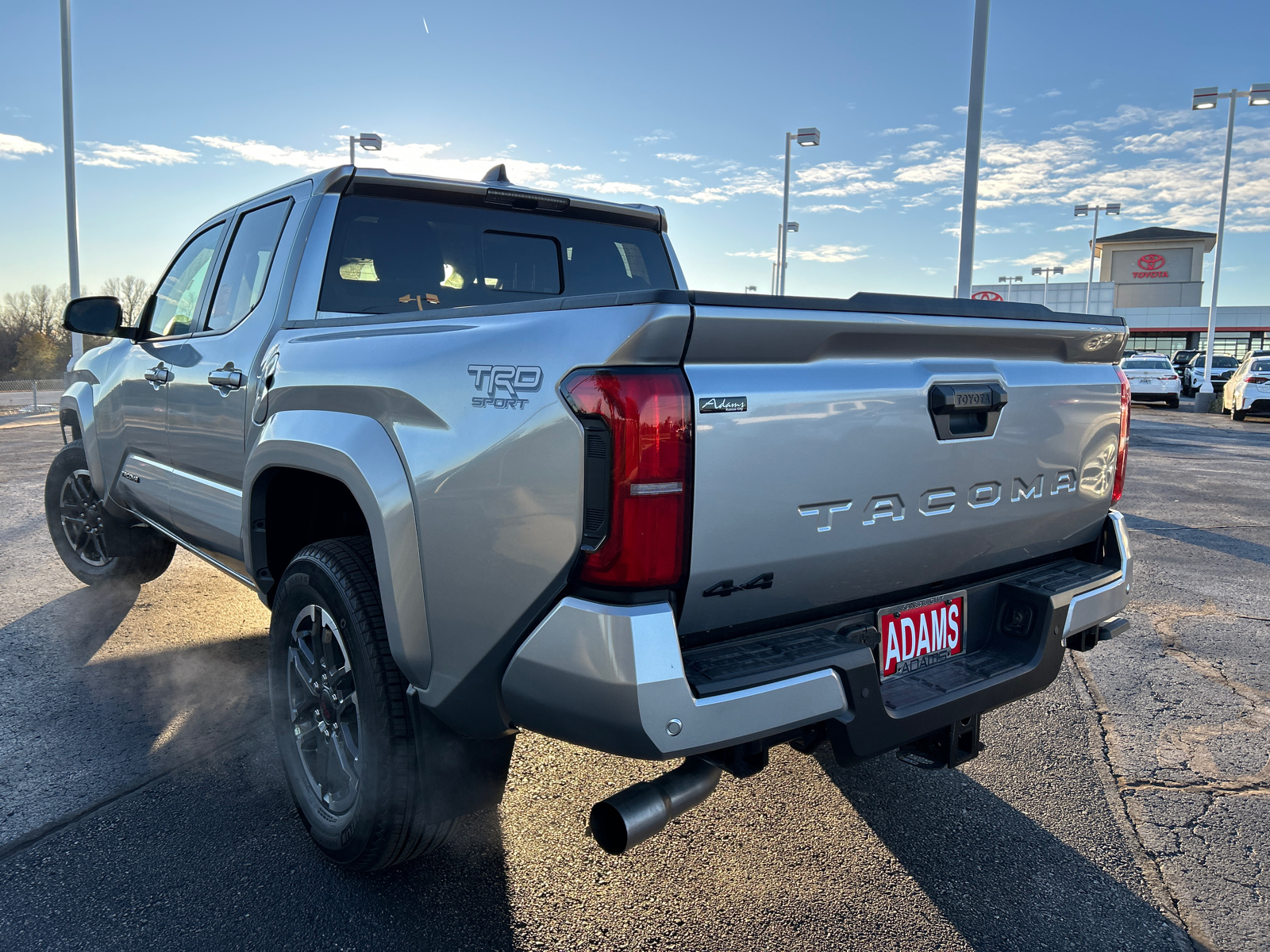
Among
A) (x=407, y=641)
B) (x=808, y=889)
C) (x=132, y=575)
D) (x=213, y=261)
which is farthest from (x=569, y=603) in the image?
(x=132, y=575)

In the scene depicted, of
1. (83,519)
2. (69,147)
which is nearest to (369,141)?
(69,147)

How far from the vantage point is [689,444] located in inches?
71.5

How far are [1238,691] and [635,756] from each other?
3547mm

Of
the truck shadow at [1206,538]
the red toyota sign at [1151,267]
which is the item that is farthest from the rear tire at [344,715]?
the red toyota sign at [1151,267]

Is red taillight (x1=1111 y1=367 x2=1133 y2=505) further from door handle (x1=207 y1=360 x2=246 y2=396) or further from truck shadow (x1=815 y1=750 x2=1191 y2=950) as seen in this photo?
door handle (x1=207 y1=360 x2=246 y2=396)

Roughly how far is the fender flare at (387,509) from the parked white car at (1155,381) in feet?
91.2

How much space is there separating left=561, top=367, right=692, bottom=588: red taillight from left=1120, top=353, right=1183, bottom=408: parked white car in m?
27.9

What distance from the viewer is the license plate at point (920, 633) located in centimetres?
233

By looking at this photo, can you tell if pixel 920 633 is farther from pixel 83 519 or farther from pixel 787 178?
pixel 787 178

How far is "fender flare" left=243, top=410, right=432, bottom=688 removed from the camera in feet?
7.16

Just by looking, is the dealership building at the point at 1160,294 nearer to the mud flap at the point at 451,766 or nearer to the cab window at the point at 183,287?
the cab window at the point at 183,287

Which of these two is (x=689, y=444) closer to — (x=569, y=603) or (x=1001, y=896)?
(x=569, y=603)

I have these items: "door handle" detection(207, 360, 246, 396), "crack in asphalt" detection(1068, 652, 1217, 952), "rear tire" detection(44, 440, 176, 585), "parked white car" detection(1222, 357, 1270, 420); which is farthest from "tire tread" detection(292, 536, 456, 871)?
"parked white car" detection(1222, 357, 1270, 420)

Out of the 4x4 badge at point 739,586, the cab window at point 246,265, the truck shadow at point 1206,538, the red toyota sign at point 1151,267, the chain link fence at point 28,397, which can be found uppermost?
the red toyota sign at point 1151,267
